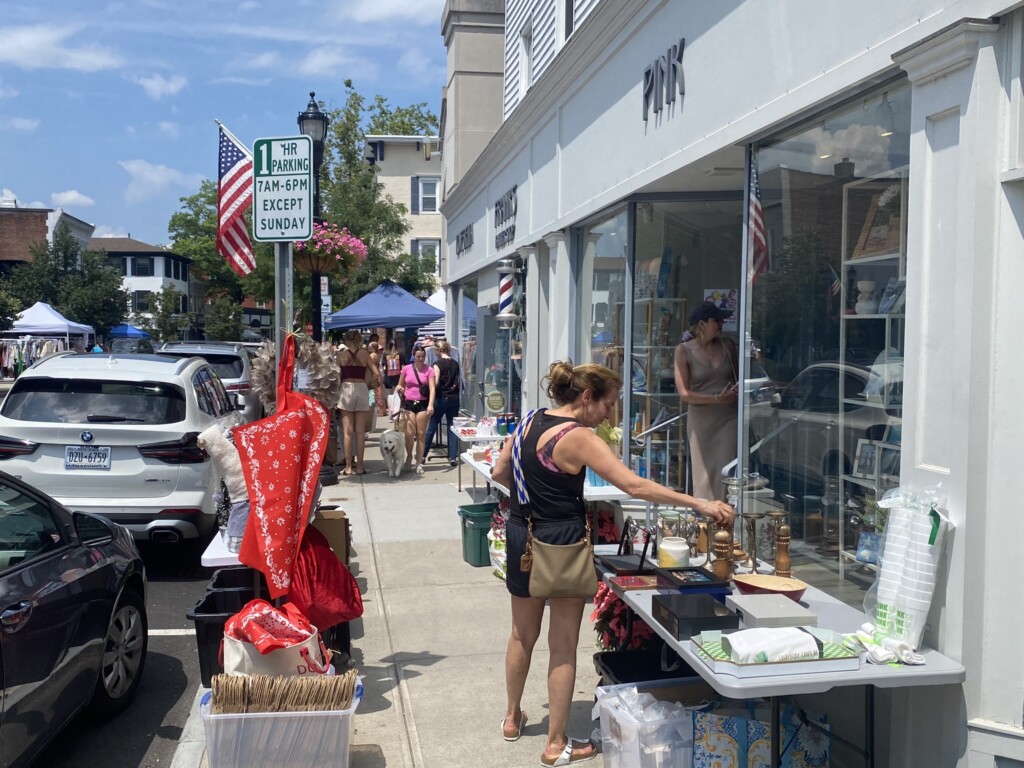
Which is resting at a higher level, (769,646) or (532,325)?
(532,325)

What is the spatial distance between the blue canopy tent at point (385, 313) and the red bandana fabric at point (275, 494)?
12692mm

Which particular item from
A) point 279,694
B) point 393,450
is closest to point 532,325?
point 393,450

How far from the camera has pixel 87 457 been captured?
729cm

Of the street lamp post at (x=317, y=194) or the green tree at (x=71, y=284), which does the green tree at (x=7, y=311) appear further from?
the street lamp post at (x=317, y=194)

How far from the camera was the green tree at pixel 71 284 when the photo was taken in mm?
48406

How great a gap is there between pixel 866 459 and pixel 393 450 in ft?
28.4

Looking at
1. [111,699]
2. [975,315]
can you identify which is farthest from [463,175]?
[975,315]

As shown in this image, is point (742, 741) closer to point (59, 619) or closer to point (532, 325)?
point (59, 619)

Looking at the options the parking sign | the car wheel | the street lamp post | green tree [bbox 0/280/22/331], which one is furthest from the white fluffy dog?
green tree [bbox 0/280/22/331]

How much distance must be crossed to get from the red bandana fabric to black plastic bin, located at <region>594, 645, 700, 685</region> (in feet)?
5.12

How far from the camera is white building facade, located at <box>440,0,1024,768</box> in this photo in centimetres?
317

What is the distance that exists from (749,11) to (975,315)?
2614 millimetres

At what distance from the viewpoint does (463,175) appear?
16.5 meters

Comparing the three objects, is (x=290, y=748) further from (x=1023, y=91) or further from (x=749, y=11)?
(x=749, y=11)
